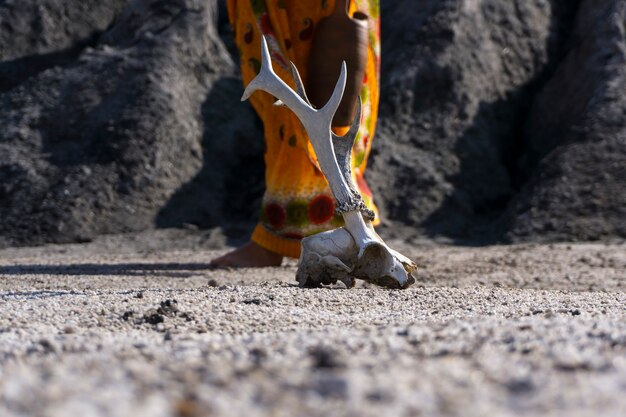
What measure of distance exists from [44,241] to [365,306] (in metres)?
3.33

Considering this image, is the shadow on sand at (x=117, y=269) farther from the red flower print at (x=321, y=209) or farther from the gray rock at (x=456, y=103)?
the gray rock at (x=456, y=103)

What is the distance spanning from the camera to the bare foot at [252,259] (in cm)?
368

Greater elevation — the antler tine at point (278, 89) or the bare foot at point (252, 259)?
the antler tine at point (278, 89)

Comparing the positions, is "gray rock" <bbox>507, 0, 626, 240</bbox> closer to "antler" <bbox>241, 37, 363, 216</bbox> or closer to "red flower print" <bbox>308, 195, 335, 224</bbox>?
"red flower print" <bbox>308, 195, 335, 224</bbox>

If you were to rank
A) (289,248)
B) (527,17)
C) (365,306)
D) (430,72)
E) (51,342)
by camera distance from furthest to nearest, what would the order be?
(527,17)
(430,72)
(289,248)
(365,306)
(51,342)

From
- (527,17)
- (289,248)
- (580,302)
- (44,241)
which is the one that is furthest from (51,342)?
(527,17)

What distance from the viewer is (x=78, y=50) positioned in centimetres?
658

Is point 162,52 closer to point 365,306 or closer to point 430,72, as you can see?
point 430,72

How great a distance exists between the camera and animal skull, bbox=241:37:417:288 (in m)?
2.71

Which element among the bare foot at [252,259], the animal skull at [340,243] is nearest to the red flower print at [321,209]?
the bare foot at [252,259]

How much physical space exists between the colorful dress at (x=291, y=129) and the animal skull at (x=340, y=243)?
0.52 metres

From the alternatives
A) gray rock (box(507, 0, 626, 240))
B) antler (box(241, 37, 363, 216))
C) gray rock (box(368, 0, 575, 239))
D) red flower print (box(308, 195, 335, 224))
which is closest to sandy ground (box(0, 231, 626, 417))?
antler (box(241, 37, 363, 216))

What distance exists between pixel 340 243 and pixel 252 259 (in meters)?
1.01

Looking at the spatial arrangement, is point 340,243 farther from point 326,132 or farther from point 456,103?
point 456,103
